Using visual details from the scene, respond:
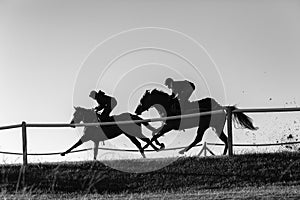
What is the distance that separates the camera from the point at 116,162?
11.5 metres

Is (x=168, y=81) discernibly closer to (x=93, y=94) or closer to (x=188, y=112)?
(x=188, y=112)

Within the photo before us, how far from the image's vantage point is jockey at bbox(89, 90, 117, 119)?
1351 centimetres

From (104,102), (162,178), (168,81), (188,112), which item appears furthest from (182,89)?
(162,178)

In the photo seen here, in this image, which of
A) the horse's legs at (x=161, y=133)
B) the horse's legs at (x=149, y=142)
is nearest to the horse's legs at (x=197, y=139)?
the horse's legs at (x=161, y=133)

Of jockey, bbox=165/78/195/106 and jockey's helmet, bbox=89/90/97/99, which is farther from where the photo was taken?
jockey's helmet, bbox=89/90/97/99

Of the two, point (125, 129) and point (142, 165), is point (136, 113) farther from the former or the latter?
point (142, 165)

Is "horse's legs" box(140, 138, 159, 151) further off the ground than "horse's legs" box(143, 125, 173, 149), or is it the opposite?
"horse's legs" box(143, 125, 173, 149)

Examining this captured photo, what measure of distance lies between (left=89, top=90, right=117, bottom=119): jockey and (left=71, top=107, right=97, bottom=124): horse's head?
171mm

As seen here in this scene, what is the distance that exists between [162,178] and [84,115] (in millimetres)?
3470

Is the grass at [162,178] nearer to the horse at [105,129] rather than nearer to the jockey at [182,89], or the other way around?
the horse at [105,129]

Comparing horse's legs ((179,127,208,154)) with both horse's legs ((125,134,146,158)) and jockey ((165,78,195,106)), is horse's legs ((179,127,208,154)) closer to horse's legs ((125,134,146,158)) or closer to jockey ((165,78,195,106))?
jockey ((165,78,195,106))

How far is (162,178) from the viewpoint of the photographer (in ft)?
35.2

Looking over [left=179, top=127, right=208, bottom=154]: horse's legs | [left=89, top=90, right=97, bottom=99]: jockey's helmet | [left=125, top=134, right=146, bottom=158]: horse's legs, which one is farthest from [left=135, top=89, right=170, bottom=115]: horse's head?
A: [left=89, top=90, right=97, bottom=99]: jockey's helmet

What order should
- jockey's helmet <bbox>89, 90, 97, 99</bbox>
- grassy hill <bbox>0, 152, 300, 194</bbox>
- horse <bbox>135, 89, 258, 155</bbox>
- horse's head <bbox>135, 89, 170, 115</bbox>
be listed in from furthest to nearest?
1. jockey's helmet <bbox>89, 90, 97, 99</bbox>
2. horse's head <bbox>135, 89, 170, 115</bbox>
3. horse <bbox>135, 89, 258, 155</bbox>
4. grassy hill <bbox>0, 152, 300, 194</bbox>
